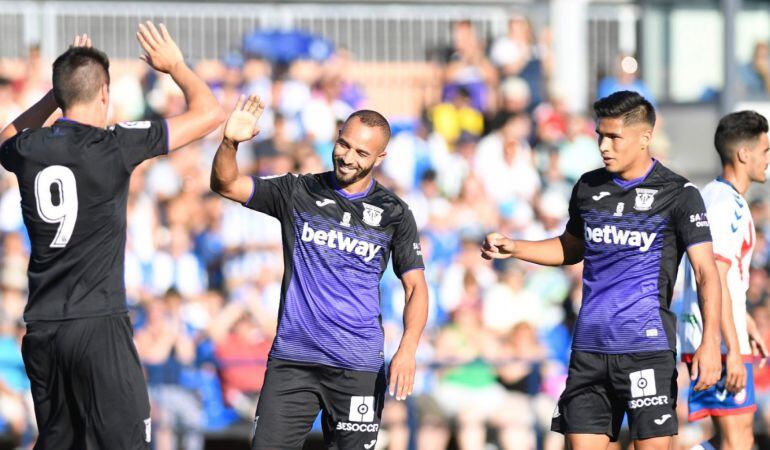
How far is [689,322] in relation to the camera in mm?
8328

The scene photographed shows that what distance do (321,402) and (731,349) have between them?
239 centimetres

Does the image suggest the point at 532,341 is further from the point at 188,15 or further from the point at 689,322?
the point at 188,15

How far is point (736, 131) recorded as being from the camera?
8.27 metres

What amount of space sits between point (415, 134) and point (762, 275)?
4286mm

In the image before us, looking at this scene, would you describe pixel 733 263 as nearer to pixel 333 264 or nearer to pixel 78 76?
pixel 333 264

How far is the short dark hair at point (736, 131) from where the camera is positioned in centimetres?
827

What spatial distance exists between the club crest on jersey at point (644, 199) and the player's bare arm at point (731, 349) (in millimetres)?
610

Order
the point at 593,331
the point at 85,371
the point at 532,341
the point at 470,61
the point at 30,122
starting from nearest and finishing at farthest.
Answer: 1. the point at 85,371
2. the point at 30,122
3. the point at 593,331
4. the point at 532,341
5. the point at 470,61

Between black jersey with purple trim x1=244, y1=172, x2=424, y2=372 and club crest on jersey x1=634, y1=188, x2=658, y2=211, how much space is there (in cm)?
131

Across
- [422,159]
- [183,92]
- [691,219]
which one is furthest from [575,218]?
[422,159]

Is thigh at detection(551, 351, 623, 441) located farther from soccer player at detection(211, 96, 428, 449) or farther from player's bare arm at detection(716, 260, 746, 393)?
soccer player at detection(211, 96, 428, 449)

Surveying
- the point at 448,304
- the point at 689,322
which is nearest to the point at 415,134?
the point at 448,304

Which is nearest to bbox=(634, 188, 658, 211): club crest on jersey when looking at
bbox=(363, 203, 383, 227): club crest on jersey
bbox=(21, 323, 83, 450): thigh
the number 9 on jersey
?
bbox=(363, 203, 383, 227): club crest on jersey

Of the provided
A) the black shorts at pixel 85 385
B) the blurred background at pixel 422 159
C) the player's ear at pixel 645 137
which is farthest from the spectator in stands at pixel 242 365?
the player's ear at pixel 645 137
